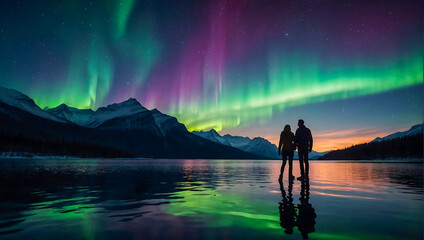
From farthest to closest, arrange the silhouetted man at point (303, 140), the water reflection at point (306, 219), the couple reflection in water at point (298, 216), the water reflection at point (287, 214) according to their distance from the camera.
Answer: the silhouetted man at point (303, 140) → the water reflection at point (287, 214) → the couple reflection in water at point (298, 216) → the water reflection at point (306, 219)

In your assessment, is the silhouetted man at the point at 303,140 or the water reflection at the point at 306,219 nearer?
the water reflection at the point at 306,219

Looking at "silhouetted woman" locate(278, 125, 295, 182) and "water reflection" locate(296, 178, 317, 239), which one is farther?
"silhouetted woman" locate(278, 125, 295, 182)

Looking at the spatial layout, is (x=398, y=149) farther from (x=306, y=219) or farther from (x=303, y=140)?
(x=306, y=219)

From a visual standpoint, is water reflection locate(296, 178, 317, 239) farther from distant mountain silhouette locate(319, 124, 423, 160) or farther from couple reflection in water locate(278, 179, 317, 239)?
distant mountain silhouette locate(319, 124, 423, 160)

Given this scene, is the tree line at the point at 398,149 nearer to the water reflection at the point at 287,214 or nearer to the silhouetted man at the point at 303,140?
the silhouetted man at the point at 303,140

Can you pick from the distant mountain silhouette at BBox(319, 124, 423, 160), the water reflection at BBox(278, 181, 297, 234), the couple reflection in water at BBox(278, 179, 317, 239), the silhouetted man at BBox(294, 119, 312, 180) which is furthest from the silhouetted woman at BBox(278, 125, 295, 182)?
the distant mountain silhouette at BBox(319, 124, 423, 160)

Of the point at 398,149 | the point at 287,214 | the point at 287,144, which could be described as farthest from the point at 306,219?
the point at 398,149

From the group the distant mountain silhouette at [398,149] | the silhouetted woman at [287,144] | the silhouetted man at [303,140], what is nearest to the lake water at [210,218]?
the silhouetted man at [303,140]

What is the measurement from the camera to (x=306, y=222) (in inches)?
283

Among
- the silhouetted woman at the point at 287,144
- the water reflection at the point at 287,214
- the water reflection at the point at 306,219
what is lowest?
the water reflection at the point at 306,219

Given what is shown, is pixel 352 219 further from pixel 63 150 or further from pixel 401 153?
pixel 63 150

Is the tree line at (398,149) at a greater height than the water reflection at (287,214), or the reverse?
the tree line at (398,149)

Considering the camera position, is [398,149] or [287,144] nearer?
[287,144]

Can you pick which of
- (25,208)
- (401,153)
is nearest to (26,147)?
(25,208)
